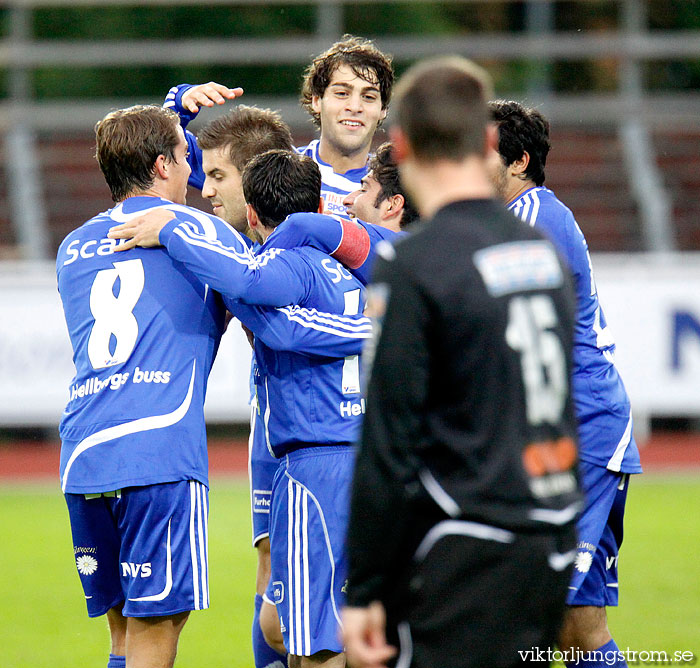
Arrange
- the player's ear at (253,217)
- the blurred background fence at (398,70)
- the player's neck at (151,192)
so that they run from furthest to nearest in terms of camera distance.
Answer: the blurred background fence at (398,70) → the player's ear at (253,217) → the player's neck at (151,192)

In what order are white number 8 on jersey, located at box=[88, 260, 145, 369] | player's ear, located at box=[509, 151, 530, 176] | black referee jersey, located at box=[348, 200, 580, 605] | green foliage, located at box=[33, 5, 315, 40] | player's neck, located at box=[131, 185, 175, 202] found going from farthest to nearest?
1. green foliage, located at box=[33, 5, 315, 40]
2. player's ear, located at box=[509, 151, 530, 176]
3. player's neck, located at box=[131, 185, 175, 202]
4. white number 8 on jersey, located at box=[88, 260, 145, 369]
5. black referee jersey, located at box=[348, 200, 580, 605]

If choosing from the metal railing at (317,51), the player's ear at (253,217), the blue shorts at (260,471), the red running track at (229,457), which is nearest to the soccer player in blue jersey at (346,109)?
the player's ear at (253,217)

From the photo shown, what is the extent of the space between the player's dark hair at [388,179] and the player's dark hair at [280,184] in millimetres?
378

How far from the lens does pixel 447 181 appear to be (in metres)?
2.43

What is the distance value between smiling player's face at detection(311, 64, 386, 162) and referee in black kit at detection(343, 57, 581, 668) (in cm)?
282

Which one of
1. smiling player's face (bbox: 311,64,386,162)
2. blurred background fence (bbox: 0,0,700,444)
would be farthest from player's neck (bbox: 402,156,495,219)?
blurred background fence (bbox: 0,0,700,444)

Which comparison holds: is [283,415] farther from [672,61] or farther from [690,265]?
[672,61]

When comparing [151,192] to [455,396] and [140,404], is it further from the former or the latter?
[455,396]

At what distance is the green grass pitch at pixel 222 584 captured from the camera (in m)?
6.11

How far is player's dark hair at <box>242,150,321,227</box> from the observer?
161 inches

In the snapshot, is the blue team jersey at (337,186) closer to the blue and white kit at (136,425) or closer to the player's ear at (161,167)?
the player's ear at (161,167)

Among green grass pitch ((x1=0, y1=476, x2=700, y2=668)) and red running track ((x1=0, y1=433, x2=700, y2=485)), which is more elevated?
green grass pitch ((x1=0, y1=476, x2=700, y2=668))

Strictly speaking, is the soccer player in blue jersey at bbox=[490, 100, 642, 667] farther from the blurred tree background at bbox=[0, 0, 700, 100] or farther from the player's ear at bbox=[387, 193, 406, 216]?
the blurred tree background at bbox=[0, 0, 700, 100]

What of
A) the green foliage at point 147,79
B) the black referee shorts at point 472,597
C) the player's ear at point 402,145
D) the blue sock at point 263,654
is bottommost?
the blue sock at point 263,654
